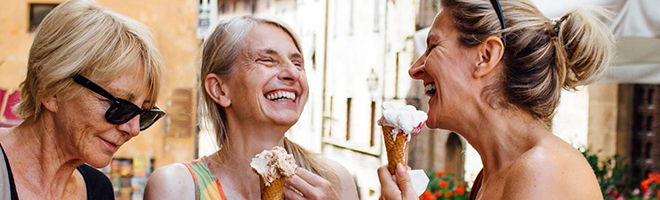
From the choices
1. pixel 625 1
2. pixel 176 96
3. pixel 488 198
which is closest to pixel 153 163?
pixel 176 96

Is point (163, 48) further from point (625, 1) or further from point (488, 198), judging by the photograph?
point (488, 198)

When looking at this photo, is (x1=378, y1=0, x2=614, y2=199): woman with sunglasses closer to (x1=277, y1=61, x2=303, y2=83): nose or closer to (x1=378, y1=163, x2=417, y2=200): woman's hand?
(x1=378, y1=163, x2=417, y2=200): woman's hand

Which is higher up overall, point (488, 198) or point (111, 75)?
point (111, 75)

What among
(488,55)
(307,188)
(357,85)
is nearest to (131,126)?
(307,188)

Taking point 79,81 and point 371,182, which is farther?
point 371,182

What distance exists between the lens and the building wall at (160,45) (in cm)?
788

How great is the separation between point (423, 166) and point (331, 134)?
8.66ft

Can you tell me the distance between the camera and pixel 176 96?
814cm

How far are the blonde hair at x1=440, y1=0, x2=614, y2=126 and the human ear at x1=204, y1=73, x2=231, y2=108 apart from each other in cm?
116

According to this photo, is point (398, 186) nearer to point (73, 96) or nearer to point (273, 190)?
point (273, 190)

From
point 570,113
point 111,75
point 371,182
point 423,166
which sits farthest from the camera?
point 371,182

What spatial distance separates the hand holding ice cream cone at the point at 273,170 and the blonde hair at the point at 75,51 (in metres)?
0.57

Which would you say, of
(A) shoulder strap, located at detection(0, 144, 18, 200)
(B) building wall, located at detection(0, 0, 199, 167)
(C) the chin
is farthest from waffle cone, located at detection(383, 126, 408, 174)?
(B) building wall, located at detection(0, 0, 199, 167)

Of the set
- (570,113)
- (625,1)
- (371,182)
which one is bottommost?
(371,182)
